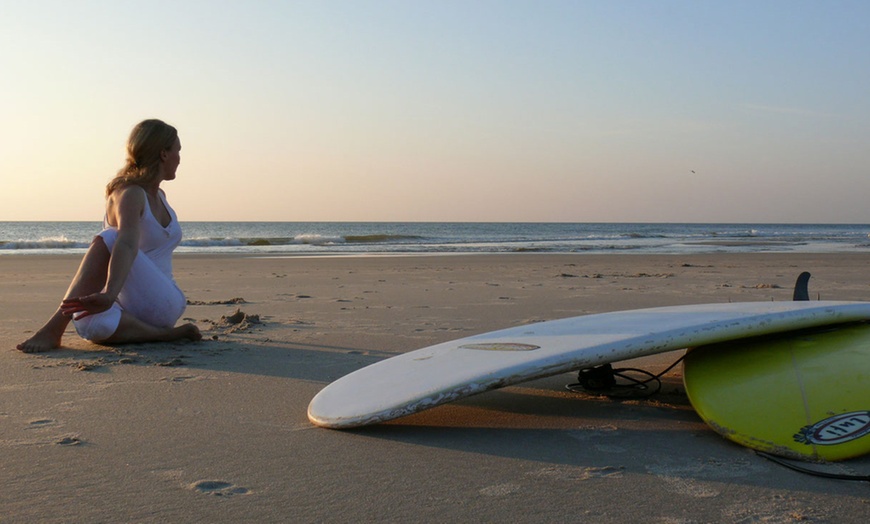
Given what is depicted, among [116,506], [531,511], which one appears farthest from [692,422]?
[116,506]

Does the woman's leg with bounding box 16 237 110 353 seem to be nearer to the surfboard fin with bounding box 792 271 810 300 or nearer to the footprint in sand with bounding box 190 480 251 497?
the footprint in sand with bounding box 190 480 251 497

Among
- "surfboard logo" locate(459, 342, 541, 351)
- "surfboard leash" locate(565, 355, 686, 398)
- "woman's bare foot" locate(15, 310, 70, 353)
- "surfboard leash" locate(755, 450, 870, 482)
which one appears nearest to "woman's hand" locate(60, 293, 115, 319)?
"woman's bare foot" locate(15, 310, 70, 353)

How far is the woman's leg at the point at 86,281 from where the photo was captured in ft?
12.3

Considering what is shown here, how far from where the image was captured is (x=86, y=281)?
379 centimetres

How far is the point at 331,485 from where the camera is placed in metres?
1.99

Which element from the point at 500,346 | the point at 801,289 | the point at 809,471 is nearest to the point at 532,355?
the point at 500,346

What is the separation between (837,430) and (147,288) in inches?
128

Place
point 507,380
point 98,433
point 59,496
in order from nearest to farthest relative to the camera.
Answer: point 59,496 → point 507,380 → point 98,433

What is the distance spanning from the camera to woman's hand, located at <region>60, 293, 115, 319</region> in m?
3.51

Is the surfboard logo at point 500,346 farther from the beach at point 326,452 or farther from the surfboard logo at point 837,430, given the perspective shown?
the surfboard logo at point 837,430

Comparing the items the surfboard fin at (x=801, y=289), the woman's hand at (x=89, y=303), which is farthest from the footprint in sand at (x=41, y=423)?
the surfboard fin at (x=801, y=289)

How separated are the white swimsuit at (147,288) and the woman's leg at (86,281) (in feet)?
0.23

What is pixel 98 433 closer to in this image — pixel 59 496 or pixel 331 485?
pixel 59 496

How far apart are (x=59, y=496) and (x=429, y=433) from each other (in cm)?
109
